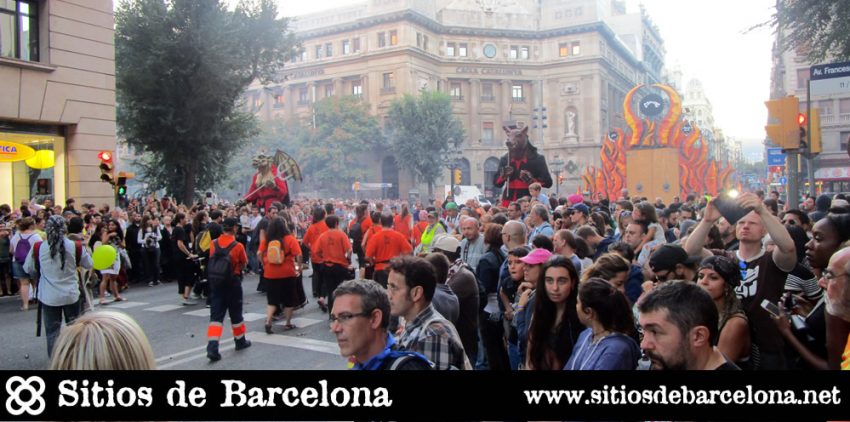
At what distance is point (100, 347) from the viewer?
2014 mm

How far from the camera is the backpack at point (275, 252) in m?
9.25

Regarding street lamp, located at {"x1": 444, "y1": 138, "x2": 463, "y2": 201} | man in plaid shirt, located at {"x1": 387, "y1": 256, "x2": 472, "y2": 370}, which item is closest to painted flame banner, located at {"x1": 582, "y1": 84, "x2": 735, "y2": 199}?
street lamp, located at {"x1": 444, "y1": 138, "x2": 463, "y2": 201}

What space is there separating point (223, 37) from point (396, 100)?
118ft

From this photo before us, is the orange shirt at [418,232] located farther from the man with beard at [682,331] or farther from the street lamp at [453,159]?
the street lamp at [453,159]

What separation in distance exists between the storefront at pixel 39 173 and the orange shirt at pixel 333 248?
1289 cm

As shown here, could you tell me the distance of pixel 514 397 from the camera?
2182 mm

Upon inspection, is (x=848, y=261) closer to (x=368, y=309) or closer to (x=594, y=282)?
(x=594, y=282)

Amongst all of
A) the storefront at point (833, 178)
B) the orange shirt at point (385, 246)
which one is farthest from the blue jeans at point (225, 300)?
the storefront at point (833, 178)

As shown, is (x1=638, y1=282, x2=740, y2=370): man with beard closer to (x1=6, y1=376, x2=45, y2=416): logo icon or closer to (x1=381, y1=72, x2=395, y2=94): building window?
(x1=6, y1=376, x2=45, y2=416): logo icon

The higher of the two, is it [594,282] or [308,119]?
[308,119]

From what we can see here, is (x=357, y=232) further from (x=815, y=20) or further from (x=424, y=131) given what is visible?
(x=424, y=131)

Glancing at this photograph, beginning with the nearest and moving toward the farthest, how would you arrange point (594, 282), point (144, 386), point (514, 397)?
point (144, 386) → point (514, 397) → point (594, 282)

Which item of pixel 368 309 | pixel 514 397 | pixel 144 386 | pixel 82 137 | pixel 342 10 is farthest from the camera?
pixel 342 10

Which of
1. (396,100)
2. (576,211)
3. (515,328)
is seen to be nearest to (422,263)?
(515,328)
